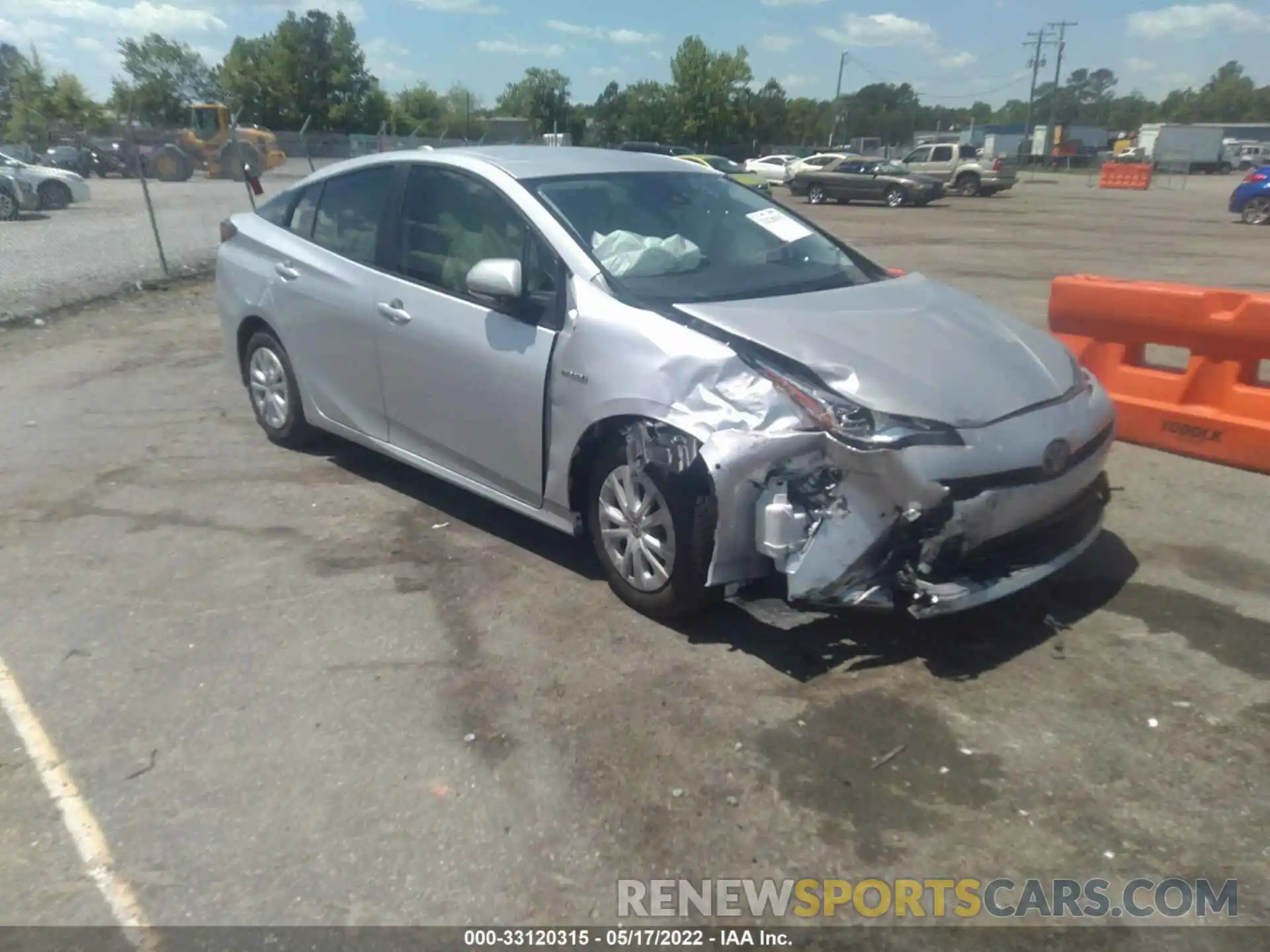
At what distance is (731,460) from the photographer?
378 centimetres

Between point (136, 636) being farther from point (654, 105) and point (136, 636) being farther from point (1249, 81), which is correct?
point (1249, 81)

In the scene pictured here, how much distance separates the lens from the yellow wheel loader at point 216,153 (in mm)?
15703

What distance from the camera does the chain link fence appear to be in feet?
42.5

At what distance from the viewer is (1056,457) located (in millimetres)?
3986

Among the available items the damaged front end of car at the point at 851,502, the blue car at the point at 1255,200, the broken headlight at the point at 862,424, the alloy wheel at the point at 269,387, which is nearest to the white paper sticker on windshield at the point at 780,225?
the damaged front end of car at the point at 851,502

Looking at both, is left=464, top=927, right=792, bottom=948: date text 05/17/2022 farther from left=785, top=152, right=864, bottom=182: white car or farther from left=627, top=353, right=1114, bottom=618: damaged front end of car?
left=785, top=152, right=864, bottom=182: white car

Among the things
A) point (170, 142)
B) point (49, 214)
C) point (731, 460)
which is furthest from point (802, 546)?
point (170, 142)

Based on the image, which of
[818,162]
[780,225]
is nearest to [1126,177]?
[818,162]

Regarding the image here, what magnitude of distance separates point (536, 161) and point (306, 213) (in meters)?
1.61

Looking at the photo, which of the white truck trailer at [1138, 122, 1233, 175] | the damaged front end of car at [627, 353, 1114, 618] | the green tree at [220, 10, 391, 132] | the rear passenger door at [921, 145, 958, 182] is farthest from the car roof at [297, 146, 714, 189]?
the green tree at [220, 10, 391, 132]

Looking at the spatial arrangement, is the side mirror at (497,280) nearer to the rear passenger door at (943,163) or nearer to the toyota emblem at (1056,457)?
the toyota emblem at (1056,457)

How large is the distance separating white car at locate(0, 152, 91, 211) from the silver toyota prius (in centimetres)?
2213

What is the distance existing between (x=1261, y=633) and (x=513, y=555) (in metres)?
3.10

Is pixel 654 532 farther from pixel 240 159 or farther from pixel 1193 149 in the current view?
pixel 1193 149
